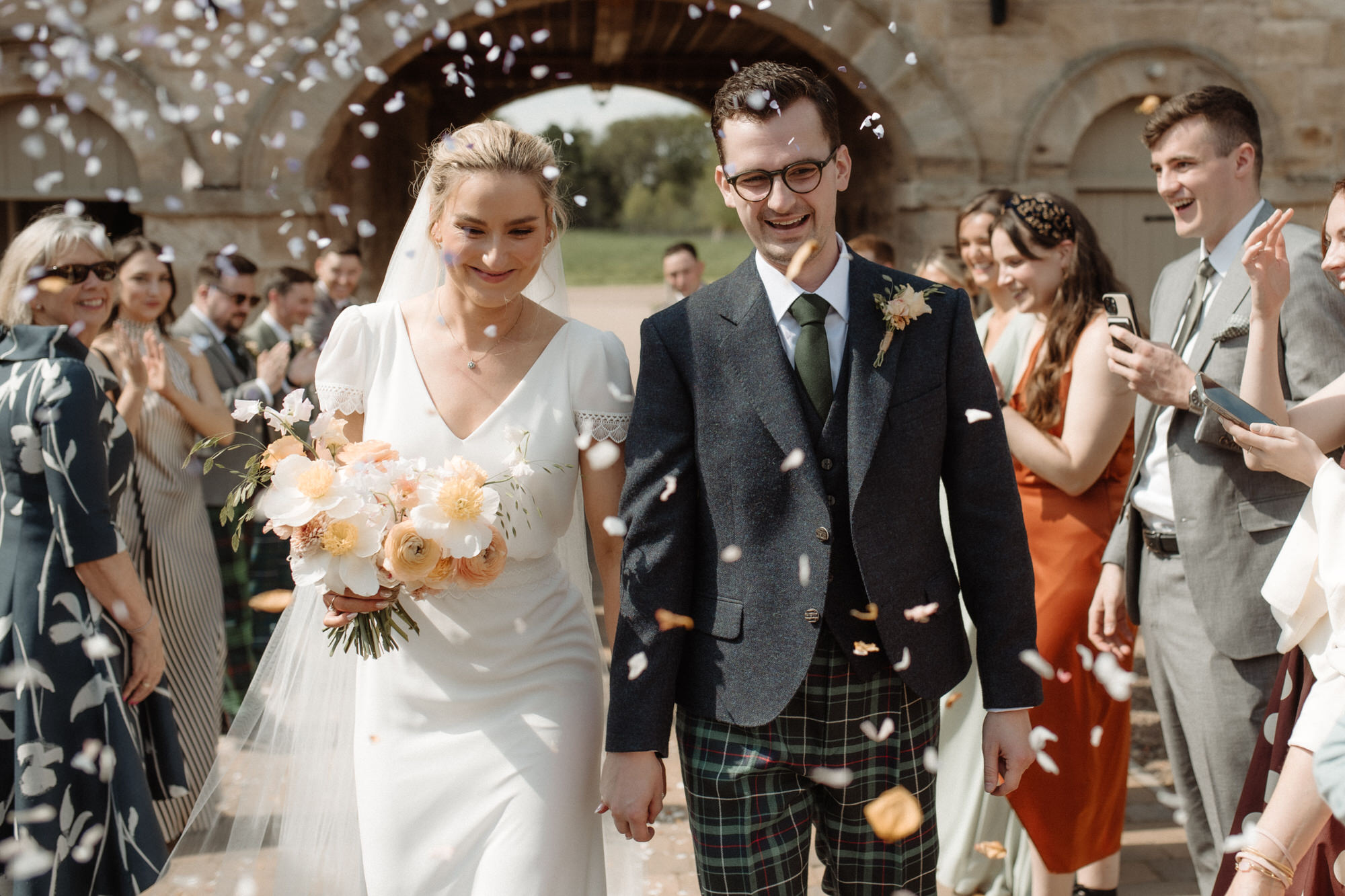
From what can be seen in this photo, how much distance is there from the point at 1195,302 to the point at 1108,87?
5.99m

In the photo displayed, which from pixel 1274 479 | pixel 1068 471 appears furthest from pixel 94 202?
pixel 1274 479

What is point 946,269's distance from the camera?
518 cm

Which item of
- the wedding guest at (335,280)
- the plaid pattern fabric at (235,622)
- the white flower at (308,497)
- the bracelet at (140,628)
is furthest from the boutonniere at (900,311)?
the wedding guest at (335,280)

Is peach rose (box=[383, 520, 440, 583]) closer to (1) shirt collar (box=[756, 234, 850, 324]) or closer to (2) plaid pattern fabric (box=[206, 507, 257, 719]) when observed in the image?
(1) shirt collar (box=[756, 234, 850, 324])

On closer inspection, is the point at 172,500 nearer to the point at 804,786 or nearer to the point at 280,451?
the point at 280,451

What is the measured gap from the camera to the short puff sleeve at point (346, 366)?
263 cm

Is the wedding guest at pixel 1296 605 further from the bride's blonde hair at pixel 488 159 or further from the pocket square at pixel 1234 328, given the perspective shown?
the bride's blonde hair at pixel 488 159

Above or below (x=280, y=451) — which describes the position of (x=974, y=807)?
below

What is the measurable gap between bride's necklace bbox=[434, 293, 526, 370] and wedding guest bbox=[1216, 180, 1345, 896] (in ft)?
5.22

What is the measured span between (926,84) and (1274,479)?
6.18 meters

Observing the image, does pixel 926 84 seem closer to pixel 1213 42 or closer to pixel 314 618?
pixel 1213 42

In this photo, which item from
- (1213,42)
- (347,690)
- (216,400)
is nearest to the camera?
(347,690)

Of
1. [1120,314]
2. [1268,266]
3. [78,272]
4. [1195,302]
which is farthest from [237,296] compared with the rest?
[1268,266]

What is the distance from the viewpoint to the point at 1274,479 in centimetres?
283
